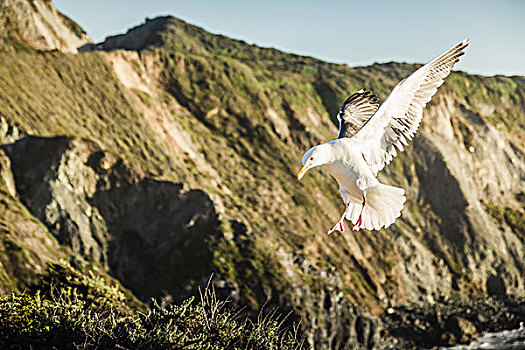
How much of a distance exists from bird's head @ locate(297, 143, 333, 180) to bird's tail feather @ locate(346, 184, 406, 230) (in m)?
1.10

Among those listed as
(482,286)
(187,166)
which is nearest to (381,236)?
(482,286)

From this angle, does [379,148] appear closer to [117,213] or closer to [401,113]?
[401,113]

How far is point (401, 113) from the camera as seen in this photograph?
922 centimetres

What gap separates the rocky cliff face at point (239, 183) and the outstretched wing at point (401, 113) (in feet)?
48.1

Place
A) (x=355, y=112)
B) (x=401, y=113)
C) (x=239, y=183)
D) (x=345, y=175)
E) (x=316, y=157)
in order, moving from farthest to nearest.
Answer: (x=239, y=183) < (x=355, y=112) < (x=401, y=113) < (x=345, y=175) < (x=316, y=157)

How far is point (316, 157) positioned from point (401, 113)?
90.8 inches

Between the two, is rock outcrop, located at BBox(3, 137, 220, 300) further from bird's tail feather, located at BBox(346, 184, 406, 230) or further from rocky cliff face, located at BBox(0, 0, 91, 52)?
bird's tail feather, located at BBox(346, 184, 406, 230)

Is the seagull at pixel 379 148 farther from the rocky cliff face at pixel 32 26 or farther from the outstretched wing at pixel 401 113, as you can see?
the rocky cliff face at pixel 32 26

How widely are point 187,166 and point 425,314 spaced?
57.8 feet

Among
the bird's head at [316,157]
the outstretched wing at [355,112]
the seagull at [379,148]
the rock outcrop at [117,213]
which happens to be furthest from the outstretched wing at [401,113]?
the rock outcrop at [117,213]

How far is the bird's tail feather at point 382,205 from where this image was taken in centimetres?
883

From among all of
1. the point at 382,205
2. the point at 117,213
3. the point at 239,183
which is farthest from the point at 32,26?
the point at 382,205

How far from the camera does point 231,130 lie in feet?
126

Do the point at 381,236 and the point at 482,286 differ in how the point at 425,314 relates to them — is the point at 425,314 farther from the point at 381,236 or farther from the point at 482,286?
the point at 482,286
